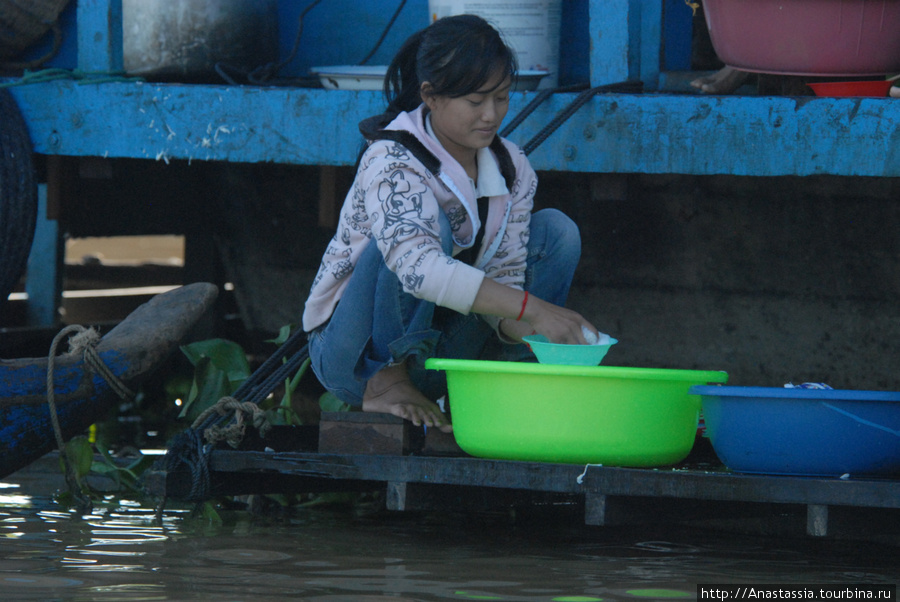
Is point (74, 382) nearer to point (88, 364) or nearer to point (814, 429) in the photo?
point (88, 364)

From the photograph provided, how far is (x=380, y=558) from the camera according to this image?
2631mm

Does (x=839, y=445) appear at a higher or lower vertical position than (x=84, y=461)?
higher

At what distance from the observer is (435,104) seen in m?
2.83

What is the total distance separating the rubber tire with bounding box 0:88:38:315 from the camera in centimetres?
387

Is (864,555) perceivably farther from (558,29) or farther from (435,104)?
(558,29)

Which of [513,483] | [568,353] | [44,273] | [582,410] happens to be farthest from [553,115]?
[44,273]

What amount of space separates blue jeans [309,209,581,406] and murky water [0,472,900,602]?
15.7 inches

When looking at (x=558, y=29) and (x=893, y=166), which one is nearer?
(x=893, y=166)

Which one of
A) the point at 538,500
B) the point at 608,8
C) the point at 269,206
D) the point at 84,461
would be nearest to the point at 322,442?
the point at 538,500

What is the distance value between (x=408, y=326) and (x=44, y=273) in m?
3.34

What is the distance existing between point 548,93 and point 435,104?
2.10ft

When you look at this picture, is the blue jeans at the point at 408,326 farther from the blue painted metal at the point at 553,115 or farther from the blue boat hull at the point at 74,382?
the blue boat hull at the point at 74,382

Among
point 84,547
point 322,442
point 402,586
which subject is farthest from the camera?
point 322,442

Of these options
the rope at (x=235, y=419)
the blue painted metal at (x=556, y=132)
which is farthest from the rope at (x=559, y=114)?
the rope at (x=235, y=419)
